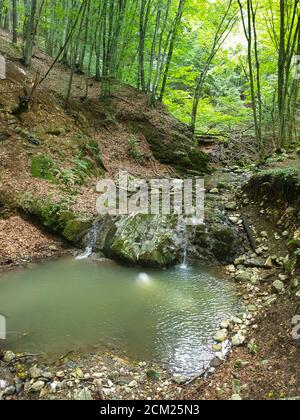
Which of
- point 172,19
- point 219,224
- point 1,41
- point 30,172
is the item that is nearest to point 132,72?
point 172,19

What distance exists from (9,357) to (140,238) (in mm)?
3635

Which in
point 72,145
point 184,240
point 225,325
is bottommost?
point 225,325

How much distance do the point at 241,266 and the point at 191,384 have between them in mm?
3197

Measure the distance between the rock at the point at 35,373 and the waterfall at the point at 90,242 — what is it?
11.1 ft

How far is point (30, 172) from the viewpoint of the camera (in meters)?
8.09

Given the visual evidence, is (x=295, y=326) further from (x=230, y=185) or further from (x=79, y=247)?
(x=230, y=185)

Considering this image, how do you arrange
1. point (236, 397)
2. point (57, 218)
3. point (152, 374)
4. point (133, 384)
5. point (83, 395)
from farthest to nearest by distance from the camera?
point (57, 218) < point (152, 374) < point (133, 384) < point (83, 395) < point (236, 397)

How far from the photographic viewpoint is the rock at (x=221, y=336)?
4288 millimetres

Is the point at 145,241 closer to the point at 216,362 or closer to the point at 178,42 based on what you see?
the point at 216,362

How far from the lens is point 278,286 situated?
501 centimetres

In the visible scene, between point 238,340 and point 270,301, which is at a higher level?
point 270,301

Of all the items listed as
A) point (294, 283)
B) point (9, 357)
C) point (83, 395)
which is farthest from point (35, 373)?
point (294, 283)

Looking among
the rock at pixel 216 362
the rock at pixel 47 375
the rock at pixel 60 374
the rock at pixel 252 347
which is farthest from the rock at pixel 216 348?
the rock at pixel 47 375

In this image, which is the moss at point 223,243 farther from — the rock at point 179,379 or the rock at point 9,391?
the rock at point 9,391
